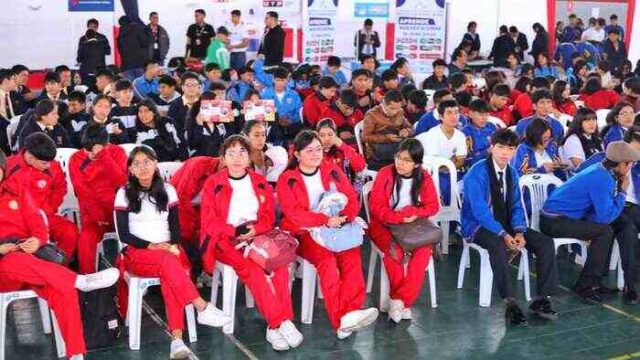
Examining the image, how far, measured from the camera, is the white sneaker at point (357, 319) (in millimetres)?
4348

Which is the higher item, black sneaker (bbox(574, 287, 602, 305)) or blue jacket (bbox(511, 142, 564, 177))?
blue jacket (bbox(511, 142, 564, 177))

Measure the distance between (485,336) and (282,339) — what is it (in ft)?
3.90

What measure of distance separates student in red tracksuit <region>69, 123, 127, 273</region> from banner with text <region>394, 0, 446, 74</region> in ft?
26.6

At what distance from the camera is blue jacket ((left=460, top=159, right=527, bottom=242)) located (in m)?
4.95

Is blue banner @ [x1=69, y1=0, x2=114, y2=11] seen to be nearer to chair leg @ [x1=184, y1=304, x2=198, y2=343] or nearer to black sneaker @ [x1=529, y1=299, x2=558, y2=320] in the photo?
chair leg @ [x1=184, y1=304, x2=198, y2=343]

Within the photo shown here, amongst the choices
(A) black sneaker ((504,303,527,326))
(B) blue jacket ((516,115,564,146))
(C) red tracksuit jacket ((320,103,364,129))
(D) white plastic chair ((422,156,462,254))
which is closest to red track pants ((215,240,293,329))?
(A) black sneaker ((504,303,527,326))

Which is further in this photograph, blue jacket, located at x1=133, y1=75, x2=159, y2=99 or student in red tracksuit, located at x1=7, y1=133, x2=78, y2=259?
blue jacket, located at x1=133, y1=75, x2=159, y2=99

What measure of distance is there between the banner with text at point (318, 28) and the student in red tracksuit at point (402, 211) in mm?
7948

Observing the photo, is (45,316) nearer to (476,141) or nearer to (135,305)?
(135,305)

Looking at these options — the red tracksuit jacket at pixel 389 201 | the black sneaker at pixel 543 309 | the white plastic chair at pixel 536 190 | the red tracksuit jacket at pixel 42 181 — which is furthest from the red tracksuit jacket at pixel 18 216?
the white plastic chair at pixel 536 190

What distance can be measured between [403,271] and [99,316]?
179cm

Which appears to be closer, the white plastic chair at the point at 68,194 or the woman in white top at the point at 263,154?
the woman in white top at the point at 263,154

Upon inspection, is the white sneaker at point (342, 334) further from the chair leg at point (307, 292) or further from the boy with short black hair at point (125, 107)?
the boy with short black hair at point (125, 107)

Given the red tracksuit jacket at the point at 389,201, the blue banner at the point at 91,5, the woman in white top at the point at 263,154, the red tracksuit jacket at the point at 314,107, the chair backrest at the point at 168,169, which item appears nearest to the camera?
the red tracksuit jacket at the point at 389,201
